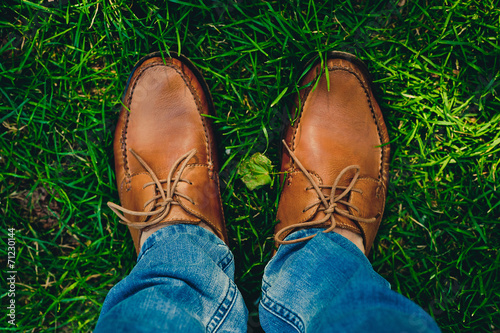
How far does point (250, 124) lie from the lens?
1232mm

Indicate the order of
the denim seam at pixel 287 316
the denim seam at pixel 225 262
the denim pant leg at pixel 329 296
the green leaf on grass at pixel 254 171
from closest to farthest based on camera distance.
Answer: the denim pant leg at pixel 329 296 → the denim seam at pixel 287 316 → the denim seam at pixel 225 262 → the green leaf on grass at pixel 254 171

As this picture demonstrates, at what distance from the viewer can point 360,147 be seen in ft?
4.06

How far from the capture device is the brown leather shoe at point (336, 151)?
1187 millimetres

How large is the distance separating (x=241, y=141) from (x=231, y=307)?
23.4 inches

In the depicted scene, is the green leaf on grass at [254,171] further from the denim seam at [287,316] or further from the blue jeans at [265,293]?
the denim seam at [287,316]

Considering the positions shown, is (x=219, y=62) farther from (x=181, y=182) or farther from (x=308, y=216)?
(x=308, y=216)

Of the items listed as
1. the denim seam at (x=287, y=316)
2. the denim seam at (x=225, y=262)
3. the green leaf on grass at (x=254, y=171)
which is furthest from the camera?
the green leaf on grass at (x=254, y=171)

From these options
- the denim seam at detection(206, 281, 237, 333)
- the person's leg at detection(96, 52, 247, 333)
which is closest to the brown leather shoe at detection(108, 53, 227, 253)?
the person's leg at detection(96, 52, 247, 333)

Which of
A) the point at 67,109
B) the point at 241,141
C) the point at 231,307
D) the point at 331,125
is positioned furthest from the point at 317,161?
the point at 67,109

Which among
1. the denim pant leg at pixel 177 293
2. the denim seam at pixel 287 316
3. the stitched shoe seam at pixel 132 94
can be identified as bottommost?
the denim seam at pixel 287 316

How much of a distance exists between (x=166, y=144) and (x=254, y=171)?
35 cm

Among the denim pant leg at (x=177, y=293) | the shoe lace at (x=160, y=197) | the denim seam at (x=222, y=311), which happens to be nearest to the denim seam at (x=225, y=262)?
the denim pant leg at (x=177, y=293)

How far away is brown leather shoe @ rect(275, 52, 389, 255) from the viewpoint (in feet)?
3.89

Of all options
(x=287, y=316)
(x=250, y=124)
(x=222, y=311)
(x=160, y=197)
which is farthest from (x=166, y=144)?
(x=287, y=316)
